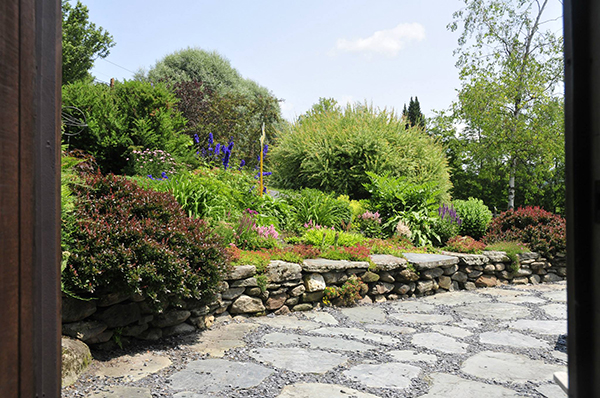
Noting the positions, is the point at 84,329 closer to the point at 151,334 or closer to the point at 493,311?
the point at 151,334

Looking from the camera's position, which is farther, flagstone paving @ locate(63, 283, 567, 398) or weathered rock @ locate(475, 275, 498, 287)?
weathered rock @ locate(475, 275, 498, 287)

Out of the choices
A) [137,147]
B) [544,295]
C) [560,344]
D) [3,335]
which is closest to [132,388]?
[3,335]

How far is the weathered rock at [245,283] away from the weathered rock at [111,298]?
3.63 feet

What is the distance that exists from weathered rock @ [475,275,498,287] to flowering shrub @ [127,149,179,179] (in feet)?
17.5

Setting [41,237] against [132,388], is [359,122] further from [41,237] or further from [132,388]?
[41,237]

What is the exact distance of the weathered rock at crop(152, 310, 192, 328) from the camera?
3406mm

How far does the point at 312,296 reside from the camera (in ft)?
15.3

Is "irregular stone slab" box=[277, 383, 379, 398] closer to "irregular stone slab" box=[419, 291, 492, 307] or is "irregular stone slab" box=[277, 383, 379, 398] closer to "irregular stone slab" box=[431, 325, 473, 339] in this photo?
"irregular stone slab" box=[431, 325, 473, 339]

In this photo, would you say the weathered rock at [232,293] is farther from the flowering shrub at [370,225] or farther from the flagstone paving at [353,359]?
the flowering shrub at [370,225]

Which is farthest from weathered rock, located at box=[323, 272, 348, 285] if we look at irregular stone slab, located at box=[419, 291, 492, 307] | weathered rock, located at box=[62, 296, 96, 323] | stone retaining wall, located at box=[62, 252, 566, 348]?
weathered rock, located at box=[62, 296, 96, 323]

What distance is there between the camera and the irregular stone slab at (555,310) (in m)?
4.61

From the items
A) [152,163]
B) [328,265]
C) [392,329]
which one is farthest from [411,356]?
[152,163]

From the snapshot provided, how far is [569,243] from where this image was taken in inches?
34.4

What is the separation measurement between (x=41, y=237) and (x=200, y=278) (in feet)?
7.83
